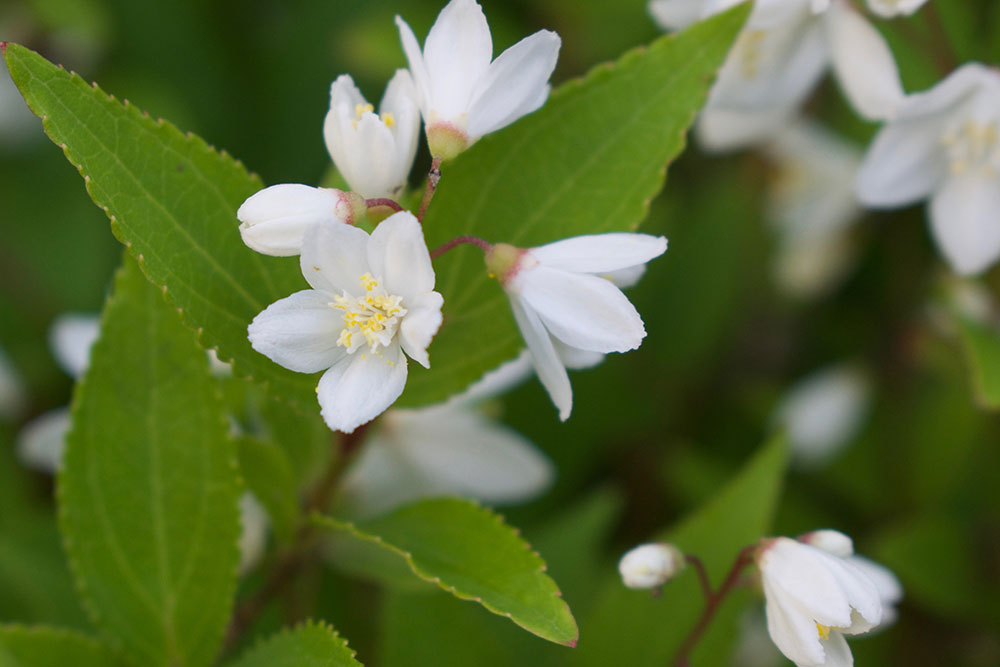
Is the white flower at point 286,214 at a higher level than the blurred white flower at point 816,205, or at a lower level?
higher

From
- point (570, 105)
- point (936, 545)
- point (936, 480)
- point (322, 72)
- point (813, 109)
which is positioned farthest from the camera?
point (322, 72)

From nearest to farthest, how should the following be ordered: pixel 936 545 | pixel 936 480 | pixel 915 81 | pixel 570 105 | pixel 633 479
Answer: pixel 570 105, pixel 915 81, pixel 936 545, pixel 936 480, pixel 633 479

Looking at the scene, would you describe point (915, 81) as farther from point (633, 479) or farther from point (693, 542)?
point (633, 479)

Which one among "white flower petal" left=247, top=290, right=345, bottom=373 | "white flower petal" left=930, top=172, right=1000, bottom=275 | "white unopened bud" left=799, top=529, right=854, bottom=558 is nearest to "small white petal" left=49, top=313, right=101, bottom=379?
"white flower petal" left=247, top=290, right=345, bottom=373

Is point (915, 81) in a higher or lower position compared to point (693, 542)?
higher

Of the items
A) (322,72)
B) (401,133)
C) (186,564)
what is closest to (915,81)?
(401,133)

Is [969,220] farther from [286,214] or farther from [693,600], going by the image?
[286,214]

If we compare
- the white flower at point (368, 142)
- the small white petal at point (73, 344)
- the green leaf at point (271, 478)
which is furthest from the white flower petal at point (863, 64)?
the small white petal at point (73, 344)

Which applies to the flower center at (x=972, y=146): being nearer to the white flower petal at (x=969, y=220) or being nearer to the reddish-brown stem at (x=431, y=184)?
the white flower petal at (x=969, y=220)
